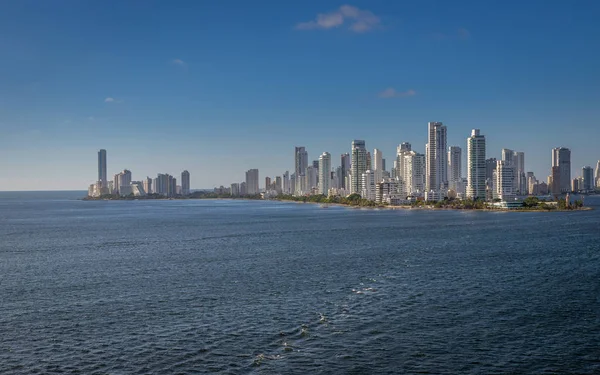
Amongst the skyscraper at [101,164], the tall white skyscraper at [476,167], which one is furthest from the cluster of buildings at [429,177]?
the skyscraper at [101,164]

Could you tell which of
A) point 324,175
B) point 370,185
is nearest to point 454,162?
point 324,175

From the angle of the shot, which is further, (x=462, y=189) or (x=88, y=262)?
(x=462, y=189)

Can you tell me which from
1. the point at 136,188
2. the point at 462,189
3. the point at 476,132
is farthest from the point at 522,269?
the point at 136,188

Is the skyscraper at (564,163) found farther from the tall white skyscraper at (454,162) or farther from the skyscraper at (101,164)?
the skyscraper at (101,164)

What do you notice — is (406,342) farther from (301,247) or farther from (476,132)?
(476,132)

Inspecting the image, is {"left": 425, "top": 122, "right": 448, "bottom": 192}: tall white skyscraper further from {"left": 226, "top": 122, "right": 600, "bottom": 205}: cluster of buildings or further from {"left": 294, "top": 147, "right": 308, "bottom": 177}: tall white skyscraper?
{"left": 294, "top": 147, "right": 308, "bottom": 177}: tall white skyscraper

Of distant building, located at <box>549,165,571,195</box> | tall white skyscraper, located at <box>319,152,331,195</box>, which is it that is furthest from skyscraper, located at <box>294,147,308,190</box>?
distant building, located at <box>549,165,571,195</box>
